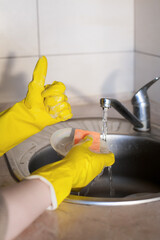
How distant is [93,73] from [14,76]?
31 centimetres

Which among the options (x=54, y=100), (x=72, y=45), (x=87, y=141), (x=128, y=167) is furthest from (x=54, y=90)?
(x=72, y=45)

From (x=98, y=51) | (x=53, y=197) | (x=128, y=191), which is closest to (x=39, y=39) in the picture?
(x=98, y=51)

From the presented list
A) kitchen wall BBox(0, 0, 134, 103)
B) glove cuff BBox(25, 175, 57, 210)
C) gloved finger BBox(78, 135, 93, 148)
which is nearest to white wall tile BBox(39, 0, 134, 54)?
kitchen wall BBox(0, 0, 134, 103)

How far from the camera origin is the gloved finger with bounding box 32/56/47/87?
0.88 meters

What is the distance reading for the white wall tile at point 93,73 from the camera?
1320mm

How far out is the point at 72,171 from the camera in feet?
2.35

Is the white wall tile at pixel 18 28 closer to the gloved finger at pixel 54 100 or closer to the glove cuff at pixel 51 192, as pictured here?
the gloved finger at pixel 54 100

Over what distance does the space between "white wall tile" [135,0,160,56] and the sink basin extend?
362mm

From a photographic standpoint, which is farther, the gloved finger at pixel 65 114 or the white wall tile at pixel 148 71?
the white wall tile at pixel 148 71

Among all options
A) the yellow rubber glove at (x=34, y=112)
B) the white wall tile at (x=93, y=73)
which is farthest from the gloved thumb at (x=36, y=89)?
the white wall tile at (x=93, y=73)

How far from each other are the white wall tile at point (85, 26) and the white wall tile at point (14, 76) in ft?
0.27

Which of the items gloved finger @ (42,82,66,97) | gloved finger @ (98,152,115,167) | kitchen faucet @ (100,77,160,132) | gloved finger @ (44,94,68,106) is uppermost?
gloved finger @ (42,82,66,97)

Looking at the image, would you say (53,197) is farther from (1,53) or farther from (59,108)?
(1,53)

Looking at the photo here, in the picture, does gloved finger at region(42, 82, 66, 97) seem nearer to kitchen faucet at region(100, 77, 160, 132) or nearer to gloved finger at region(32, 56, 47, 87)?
gloved finger at region(32, 56, 47, 87)
